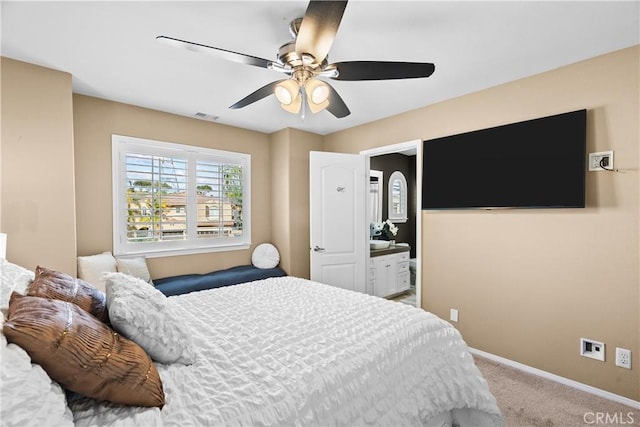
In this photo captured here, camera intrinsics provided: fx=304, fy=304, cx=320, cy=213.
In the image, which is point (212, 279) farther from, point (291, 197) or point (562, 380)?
point (562, 380)

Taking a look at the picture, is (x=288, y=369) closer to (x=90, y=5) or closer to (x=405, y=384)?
(x=405, y=384)

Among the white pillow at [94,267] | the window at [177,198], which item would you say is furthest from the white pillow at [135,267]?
the window at [177,198]

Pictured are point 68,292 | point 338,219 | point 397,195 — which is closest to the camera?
point 68,292

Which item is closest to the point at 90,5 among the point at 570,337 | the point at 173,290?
the point at 173,290

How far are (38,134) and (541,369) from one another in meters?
4.52

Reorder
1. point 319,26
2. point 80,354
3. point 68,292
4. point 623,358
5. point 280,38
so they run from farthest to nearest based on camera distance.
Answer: point 623,358 → point 280,38 → point 319,26 → point 68,292 → point 80,354

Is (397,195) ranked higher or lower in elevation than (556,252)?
higher

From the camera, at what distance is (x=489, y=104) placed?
2.88 metres

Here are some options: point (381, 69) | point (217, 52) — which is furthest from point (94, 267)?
point (381, 69)

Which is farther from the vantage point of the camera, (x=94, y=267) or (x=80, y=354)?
(x=94, y=267)

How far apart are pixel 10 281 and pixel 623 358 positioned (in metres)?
3.58

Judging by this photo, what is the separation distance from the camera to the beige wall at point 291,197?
4.20 m

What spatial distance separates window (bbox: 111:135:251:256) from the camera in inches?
→ 130

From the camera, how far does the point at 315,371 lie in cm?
120
